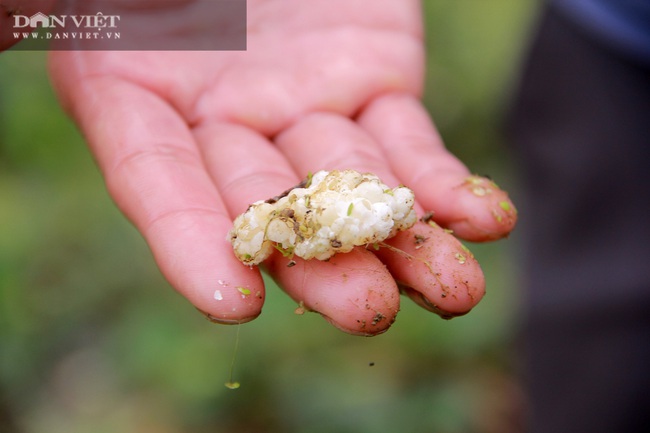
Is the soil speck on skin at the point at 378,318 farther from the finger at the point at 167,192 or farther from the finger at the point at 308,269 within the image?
the finger at the point at 167,192

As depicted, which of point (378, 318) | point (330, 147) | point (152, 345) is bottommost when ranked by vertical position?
point (152, 345)

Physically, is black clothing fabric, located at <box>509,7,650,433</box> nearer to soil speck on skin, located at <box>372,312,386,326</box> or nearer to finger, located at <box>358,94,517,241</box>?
finger, located at <box>358,94,517,241</box>

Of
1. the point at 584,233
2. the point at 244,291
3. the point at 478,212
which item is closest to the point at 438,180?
the point at 478,212

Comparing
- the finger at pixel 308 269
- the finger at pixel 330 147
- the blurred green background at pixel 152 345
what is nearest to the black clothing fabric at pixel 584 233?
the blurred green background at pixel 152 345

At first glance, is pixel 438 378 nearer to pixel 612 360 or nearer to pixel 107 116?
pixel 612 360

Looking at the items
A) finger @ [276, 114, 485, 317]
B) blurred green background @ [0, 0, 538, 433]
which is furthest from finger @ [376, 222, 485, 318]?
blurred green background @ [0, 0, 538, 433]

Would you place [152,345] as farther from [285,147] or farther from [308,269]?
[308,269]

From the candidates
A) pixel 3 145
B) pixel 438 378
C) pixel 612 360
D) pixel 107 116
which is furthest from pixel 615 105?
pixel 3 145
